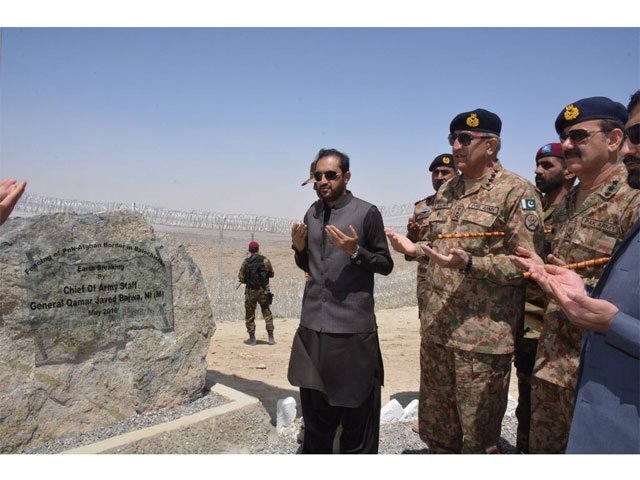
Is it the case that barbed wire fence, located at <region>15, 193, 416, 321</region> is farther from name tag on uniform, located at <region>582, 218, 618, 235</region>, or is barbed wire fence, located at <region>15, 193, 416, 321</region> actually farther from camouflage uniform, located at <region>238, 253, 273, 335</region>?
name tag on uniform, located at <region>582, 218, 618, 235</region>

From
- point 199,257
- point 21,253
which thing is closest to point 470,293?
Answer: point 21,253

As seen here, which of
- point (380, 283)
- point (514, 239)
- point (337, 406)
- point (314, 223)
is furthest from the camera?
point (380, 283)

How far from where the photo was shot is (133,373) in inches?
149

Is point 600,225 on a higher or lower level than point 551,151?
lower

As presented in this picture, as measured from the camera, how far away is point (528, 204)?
2.57 meters

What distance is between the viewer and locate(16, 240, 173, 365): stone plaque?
344 centimetres

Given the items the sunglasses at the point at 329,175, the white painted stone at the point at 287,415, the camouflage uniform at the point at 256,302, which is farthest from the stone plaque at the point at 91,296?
the camouflage uniform at the point at 256,302

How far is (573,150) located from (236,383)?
4.48 metres

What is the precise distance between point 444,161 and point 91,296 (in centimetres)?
336

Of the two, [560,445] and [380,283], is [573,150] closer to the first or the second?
[560,445]

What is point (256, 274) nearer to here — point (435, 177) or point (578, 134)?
point (435, 177)

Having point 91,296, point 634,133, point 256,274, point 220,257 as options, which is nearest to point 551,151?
point 634,133

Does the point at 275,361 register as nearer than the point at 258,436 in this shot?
No

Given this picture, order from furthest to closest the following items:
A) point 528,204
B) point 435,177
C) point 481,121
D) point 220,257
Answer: point 220,257 → point 435,177 → point 481,121 → point 528,204
